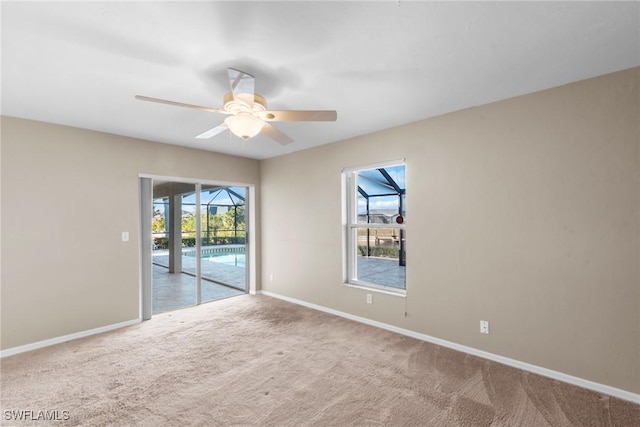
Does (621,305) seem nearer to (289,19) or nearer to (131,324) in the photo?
(289,19)

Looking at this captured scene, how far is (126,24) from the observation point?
1.63 m

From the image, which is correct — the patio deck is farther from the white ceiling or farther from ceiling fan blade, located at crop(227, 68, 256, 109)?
ceiling fan blade, located at crop(227, 68, 256, 109)

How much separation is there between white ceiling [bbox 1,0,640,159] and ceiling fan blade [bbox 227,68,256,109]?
0.68ft

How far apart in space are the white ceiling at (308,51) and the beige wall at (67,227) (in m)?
0.53

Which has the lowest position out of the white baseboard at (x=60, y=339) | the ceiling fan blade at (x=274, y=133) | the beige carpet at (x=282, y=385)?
the beige carpet at (x=282, y=385)

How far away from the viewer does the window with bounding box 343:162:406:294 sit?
3.93m

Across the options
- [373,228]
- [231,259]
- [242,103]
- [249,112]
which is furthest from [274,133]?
[231,259]

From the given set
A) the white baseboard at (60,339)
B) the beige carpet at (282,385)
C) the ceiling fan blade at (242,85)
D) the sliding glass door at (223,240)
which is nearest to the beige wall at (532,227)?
the beige carpet at (282,385)

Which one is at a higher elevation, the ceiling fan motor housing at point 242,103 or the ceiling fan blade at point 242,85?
the ceiling fan blade at point 242,85

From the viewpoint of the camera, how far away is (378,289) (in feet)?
12.4

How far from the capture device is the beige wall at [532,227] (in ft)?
7.27

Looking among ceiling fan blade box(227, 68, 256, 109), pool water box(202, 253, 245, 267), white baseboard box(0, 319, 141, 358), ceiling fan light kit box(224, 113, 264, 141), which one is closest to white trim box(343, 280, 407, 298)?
pool water box(202, 253, 245, 267)

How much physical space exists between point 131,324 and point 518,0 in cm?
490

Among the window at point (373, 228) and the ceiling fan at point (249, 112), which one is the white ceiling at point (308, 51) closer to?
the ceiling fan at point (249, 112)
